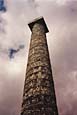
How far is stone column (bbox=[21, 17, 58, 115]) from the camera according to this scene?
515cm

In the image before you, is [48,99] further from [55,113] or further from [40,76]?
[40,76]

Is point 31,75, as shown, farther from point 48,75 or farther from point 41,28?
point 41,28

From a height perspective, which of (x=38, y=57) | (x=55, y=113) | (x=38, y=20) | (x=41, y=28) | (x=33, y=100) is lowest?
(x=55, y=113)

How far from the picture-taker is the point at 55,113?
5.26 m

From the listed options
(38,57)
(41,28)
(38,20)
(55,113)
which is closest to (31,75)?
(38,57)

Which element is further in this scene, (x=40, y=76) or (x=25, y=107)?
(x=40, y=76)

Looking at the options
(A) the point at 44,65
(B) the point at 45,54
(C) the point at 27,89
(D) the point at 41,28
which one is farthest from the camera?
(D) the point at 41,28

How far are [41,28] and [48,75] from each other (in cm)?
313

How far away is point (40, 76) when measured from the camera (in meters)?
5.93

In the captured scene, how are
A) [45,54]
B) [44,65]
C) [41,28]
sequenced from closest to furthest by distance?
[44,65], [45,54], [41,28]

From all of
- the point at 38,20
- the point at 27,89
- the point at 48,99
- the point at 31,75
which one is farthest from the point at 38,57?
the point at 38,20

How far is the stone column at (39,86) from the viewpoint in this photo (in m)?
5.15

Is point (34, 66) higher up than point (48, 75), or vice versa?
point (34, 66)

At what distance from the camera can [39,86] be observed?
5.60 meters
